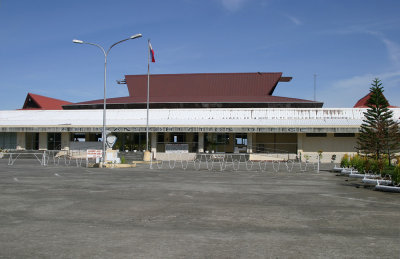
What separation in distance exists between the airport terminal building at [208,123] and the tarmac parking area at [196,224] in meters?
27.7

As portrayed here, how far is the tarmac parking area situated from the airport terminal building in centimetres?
2775

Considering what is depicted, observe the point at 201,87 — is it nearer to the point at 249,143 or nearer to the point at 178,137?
the point at 178,137

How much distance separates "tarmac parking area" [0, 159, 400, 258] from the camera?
19.0ft

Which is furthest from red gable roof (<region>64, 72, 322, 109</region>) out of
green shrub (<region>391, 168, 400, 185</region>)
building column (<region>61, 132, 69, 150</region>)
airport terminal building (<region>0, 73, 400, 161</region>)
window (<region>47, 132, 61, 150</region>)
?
green shrub (<region>391, 168, 400, 185</region>)

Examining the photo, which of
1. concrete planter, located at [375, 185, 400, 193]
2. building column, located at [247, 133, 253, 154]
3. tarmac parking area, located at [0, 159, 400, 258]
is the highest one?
building column, located at [247, 133, 253, 154]

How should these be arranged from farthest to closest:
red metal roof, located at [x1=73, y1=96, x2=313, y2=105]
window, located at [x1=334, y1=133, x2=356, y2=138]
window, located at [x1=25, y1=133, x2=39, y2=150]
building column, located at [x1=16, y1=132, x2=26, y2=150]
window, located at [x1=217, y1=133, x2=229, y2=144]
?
red metal roof, located at [x1=73, y1=96, x2=313, y2=105], window, located at [x1=25, y1=133, x2=39, y2=150], building column, located at [x1=16, y1=132, x2=26, y2=150], window, located at [x1=217, y1=133, x2=229, y2=144], window, located at [x1=334, y1=133, x2=356, y2=138]

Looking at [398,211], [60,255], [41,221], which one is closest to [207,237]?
[60,255]

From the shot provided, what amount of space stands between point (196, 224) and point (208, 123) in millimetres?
34039

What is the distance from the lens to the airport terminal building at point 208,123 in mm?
40062

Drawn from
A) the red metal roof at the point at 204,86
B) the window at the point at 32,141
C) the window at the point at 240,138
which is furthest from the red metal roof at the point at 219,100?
the window at the point at 32,141

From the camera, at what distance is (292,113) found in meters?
43.1

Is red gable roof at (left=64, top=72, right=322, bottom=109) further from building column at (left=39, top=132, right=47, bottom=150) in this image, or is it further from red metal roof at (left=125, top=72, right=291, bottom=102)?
building column at (left=39, top=132, right=47, bottom=150)

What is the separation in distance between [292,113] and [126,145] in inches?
785

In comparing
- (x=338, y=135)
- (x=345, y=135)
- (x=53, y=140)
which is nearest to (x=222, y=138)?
(x=338, y=135)
